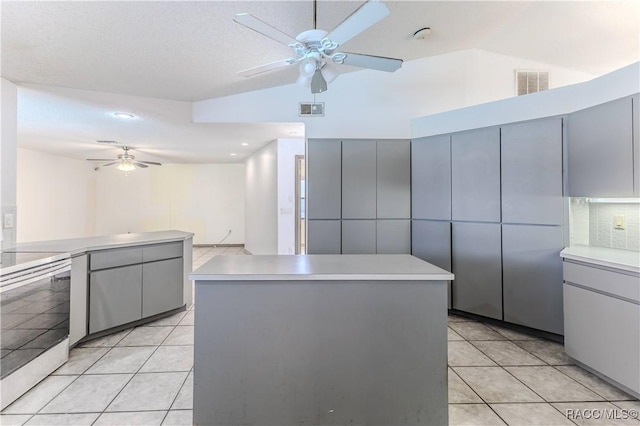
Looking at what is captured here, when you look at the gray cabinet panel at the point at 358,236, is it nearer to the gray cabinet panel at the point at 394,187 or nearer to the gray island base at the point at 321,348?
the gray cabinet panel at the point at 394,187

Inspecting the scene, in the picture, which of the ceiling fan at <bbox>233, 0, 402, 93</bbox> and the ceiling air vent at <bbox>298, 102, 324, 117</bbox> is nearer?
the ceiling fan at <bbox>233, 0, 402, 93</bbox>

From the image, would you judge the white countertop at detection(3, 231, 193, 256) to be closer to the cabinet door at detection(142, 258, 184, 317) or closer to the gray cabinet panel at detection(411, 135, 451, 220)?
the cabinet door at detection(142, 258, 184, 317)

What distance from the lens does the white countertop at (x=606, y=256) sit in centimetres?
201

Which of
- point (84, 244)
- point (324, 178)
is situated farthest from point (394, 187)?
point (84, 244)

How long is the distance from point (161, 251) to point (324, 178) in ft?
6.78

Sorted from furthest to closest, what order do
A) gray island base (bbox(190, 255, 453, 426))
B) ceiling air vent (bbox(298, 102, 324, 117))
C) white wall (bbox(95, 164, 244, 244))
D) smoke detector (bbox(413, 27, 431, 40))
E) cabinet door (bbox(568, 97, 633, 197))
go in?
white wall (bbox(95, 164, 244, 244))
ceiling air vent (bbox(298, 102, 324, 117))
smoke detector (bbox(413, 27, 431, 40))
cabinet door (bbox(568, 97, 633, 197))
gray island base (bbox(190, 255, 453, 426))

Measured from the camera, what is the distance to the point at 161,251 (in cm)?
328

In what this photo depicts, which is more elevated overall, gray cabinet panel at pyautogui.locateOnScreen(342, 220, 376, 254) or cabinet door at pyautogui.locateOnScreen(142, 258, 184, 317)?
gray cabinet panel at pyautogui.locateOnScreen(342, 220, 376, 254)

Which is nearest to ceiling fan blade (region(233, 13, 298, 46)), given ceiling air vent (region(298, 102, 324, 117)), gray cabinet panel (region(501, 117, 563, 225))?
ceiling air vent (region(298, 102, 324, 117))

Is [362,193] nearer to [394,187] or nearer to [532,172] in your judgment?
[394,187]

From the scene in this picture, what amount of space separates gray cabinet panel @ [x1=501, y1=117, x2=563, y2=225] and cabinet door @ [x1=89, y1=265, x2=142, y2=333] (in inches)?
152

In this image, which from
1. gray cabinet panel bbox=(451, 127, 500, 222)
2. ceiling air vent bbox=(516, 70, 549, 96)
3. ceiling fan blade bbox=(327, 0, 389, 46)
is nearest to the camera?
ceiling fan blade bbox=(327, 0, 389, 46)

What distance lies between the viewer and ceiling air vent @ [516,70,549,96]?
3855 mm

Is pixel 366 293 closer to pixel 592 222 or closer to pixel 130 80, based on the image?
pixel 592 222
